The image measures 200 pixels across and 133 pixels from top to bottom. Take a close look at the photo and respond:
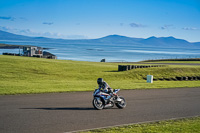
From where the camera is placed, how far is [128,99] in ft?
54.5

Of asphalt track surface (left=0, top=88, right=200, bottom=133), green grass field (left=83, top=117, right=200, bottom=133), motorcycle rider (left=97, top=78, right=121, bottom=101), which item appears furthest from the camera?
motorcycle rider (left=97, top=78, right=121, bottom=101)

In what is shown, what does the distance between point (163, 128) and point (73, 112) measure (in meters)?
4.46

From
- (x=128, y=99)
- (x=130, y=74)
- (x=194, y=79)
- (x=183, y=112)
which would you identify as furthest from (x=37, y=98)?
(x=194, y=79)

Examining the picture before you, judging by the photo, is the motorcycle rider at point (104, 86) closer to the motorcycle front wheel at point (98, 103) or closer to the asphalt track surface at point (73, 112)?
the motorcycle front wheel at point (98, 103)

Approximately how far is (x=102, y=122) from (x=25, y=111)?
3.89 metres

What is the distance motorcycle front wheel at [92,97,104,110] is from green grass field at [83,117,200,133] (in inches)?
123

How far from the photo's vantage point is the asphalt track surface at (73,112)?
32.9 ft

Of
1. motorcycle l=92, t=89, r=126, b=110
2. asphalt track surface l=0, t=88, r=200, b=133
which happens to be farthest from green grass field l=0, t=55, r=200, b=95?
motorcycle l=92, t=89, r=126, b=110

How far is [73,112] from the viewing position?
1252cm

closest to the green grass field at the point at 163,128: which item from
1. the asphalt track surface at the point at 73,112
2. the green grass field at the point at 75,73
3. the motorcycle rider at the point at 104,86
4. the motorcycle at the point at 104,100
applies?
the asphalt track surface at the point at 73,112

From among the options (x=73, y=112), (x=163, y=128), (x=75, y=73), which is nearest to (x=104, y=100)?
(x=73, y=112)

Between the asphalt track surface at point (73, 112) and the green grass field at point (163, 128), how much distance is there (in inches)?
28.2

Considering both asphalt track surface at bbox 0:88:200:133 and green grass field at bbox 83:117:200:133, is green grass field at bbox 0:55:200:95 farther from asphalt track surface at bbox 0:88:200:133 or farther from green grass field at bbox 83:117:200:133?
green grass field at bbox 83:117:200:133

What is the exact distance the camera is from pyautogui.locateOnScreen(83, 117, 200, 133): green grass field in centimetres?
962
